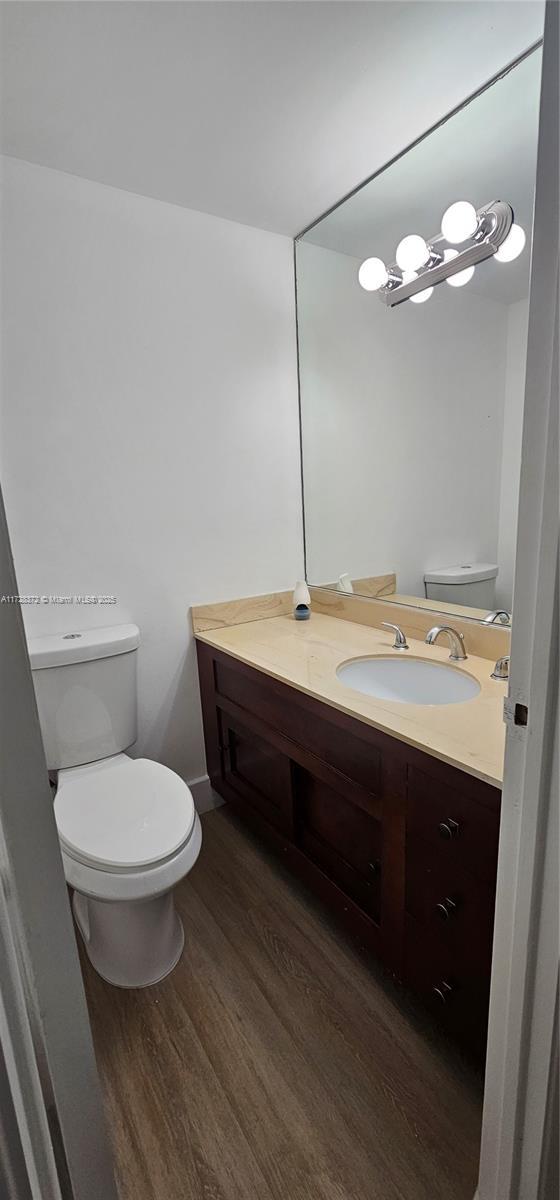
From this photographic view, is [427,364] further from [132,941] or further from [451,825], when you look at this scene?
[132,941]

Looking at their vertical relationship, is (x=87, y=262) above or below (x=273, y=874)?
above

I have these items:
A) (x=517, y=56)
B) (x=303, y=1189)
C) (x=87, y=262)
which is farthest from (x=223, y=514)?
(x=303, y=1189)

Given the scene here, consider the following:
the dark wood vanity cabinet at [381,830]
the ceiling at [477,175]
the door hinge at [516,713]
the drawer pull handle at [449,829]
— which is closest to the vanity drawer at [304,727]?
the dark wood vanity cabinet at [381,830]

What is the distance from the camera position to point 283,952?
1.46 metres

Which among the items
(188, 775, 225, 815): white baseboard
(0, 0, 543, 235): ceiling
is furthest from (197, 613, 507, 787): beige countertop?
(0, 0, 543, 235): ceiling

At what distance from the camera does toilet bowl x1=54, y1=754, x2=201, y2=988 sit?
47.1 inches

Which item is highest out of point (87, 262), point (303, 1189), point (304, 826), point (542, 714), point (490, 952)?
point (87, 262)

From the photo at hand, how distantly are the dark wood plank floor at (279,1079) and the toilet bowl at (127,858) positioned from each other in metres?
0.07

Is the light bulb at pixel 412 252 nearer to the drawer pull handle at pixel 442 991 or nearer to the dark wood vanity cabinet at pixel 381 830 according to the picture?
the dark wood vanity cabinet at pixel 381 830

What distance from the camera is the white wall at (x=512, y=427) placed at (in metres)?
1.29

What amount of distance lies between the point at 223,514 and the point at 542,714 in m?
1.53

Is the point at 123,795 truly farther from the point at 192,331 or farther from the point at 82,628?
the point at 192,331

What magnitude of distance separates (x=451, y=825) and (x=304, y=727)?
21.1 inches

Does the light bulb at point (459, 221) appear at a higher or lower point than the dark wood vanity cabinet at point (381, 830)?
higher
